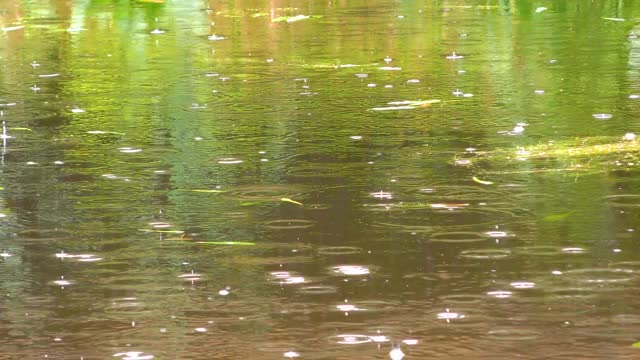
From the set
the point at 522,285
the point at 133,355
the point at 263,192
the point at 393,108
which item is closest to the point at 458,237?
the point at 522,285

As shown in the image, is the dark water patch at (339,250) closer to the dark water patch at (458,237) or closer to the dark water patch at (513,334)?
the dark water patch at (458,237)

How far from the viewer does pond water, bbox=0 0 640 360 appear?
575cm

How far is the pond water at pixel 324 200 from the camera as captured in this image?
575 centimetres

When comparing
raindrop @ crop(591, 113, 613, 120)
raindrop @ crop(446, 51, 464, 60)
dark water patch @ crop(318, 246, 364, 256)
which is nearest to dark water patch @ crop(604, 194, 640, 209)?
dark water patch @ crop(318, 246, 364, 256)

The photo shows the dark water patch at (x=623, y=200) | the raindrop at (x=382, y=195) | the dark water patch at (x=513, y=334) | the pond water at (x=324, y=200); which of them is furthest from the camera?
the raindrop at (x=382, y=195)

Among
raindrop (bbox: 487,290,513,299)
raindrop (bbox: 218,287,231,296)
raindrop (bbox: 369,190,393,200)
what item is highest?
raindrop (bbox: 218,287,231,296)

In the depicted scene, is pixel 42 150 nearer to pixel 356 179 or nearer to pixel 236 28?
pixel 356 179

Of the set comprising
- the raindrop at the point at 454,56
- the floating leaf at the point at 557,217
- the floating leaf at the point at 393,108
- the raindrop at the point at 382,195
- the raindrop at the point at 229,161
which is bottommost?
the raindrop at the point at 454,56

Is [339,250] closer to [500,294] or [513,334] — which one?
[500,294]

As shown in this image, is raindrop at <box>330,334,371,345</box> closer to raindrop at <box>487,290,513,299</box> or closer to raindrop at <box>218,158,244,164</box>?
raindrop at <box>487,290,513,299</box>

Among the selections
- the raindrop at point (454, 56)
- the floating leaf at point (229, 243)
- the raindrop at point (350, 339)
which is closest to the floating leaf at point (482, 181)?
the floating leaf at point (229, 243)

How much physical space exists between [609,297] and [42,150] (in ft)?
15.6

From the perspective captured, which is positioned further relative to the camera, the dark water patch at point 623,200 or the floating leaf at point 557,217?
the dark water patch at point 623,200

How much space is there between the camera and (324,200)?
26.3 ft
